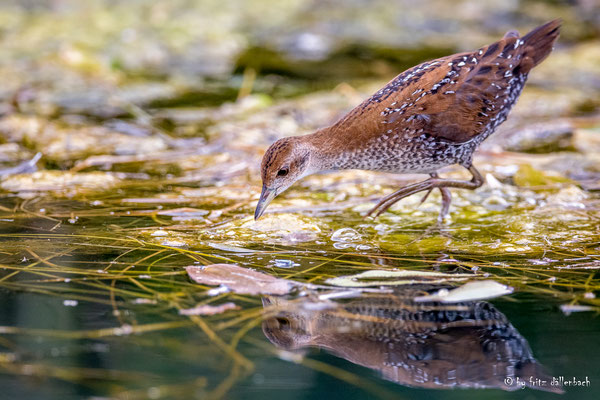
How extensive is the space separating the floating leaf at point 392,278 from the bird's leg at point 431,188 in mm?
919

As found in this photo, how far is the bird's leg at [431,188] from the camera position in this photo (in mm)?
4219

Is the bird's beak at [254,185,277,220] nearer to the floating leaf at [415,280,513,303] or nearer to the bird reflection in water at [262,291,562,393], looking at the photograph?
the bird reflection in water at [262,291,562,393]

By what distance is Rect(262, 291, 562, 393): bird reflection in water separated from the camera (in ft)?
8.13

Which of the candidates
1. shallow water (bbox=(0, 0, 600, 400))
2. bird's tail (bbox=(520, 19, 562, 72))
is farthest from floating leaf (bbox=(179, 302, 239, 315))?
bird's tail (bbox=(520, 19, 562, 72))

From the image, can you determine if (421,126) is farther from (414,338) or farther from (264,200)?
(414,338)

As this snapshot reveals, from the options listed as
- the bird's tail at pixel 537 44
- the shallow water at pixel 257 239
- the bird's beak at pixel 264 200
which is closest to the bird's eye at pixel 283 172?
the bird's beak at pixel 264 200

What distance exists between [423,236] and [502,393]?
1.65m

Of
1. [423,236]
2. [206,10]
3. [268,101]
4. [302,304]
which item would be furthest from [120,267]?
[206,10]

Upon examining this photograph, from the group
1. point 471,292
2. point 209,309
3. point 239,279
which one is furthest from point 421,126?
point 209,309

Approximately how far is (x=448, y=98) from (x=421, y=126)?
23 cm

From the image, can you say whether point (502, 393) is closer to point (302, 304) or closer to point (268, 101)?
point (302, 304)

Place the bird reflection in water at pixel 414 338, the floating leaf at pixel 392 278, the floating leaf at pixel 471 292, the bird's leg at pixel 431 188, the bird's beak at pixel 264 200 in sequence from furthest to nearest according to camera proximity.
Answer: the bird's leg at pixel 431 188, the bird's beak at pixel 264 200, the floating leaf at pixel 392 278, the floating leaf at pixel 471 292, the bird reflection in water at pixel 414 338

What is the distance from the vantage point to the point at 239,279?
10.4ft

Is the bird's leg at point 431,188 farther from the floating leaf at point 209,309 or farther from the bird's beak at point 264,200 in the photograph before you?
the floating leaf at point 209,309
